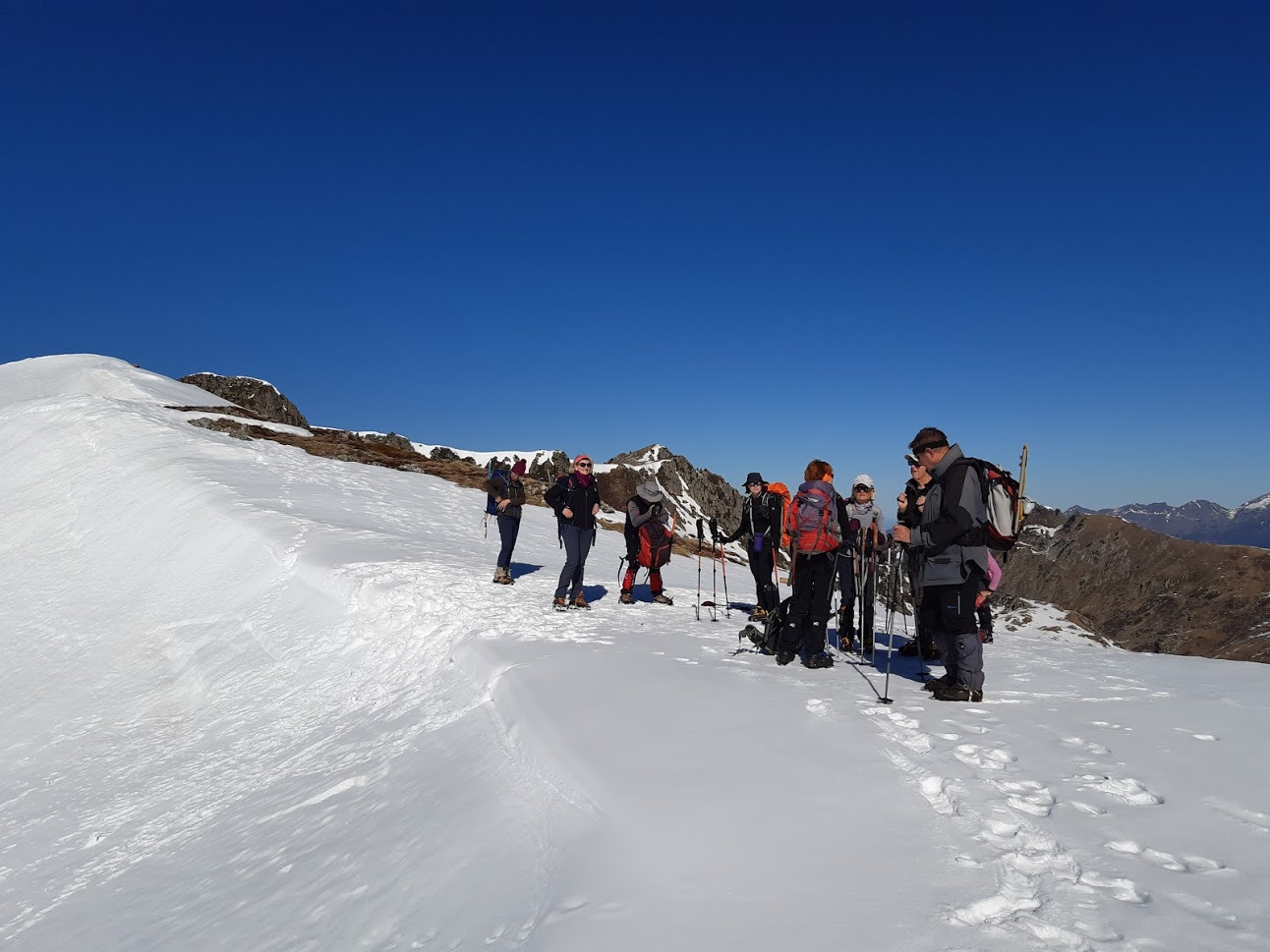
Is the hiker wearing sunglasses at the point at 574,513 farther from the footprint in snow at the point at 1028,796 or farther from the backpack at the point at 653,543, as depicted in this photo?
the footprint in snow at the point at 1028,796

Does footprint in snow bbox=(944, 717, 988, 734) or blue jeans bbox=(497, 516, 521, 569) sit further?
blue jeans bbox=(497, 516, 521, 569)

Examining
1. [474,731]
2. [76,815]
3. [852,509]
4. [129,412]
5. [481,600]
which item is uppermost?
[129,412]

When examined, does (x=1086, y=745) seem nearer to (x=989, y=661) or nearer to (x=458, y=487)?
(x=989, y=661)

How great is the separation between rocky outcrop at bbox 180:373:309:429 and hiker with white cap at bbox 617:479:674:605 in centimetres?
6591

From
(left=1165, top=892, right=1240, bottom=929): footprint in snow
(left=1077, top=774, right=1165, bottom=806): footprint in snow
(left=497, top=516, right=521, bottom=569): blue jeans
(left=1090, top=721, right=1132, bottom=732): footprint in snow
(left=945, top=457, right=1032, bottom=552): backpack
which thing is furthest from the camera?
(left=497, top=516, right=521, bottom=569): blue jeans

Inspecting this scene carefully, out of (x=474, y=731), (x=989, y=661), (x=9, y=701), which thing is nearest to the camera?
(x=474, y=731)

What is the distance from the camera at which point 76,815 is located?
7508 mm

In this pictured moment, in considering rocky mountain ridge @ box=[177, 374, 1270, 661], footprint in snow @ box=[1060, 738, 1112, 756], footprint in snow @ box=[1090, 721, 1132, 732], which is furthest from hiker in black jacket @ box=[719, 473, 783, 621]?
footprint in snow @ box=[1060, 738, 1112, 756]

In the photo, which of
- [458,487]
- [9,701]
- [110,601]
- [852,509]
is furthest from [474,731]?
[458,487]

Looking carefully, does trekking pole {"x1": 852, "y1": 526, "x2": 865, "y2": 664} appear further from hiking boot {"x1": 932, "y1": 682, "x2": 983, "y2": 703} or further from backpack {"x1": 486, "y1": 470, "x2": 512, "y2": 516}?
backpack {"x1": 486, "y1": 470, "x2": 512, "y2": 516}

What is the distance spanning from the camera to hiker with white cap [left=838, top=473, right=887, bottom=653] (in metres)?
9.27

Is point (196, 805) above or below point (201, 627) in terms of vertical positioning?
below

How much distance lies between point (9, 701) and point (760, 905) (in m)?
13.7

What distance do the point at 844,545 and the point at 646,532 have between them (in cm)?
442
